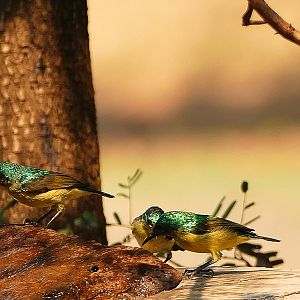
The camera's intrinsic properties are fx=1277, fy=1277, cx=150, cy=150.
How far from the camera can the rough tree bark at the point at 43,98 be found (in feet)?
23.2

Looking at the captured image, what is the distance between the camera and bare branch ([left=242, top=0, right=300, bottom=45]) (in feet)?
19.0

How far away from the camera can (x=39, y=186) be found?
262 inches

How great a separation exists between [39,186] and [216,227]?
1.06m

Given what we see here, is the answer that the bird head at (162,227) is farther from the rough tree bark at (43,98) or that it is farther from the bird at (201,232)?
the rough tree bark at (43,98)

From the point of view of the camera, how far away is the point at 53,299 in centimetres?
538

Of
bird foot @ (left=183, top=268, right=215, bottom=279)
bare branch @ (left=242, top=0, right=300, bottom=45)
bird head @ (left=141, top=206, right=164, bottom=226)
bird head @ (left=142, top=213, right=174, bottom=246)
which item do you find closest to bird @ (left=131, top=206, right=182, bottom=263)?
bird head @ (left=141, top=206, right=164, bottom=226)

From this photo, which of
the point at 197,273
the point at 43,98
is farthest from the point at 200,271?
the point at 43,98

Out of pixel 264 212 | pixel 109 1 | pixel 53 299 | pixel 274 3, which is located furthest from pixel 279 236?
pixel 109 1

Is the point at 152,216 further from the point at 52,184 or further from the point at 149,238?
the point at 52,184

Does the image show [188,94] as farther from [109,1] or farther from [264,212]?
[264,212]

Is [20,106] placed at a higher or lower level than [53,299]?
higher

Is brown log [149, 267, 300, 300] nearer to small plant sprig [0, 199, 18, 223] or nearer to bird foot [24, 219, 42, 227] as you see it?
bird foot [24, 219, 42, 227]

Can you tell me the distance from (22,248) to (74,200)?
1232mm

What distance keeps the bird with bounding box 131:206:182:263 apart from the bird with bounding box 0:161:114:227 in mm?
211
